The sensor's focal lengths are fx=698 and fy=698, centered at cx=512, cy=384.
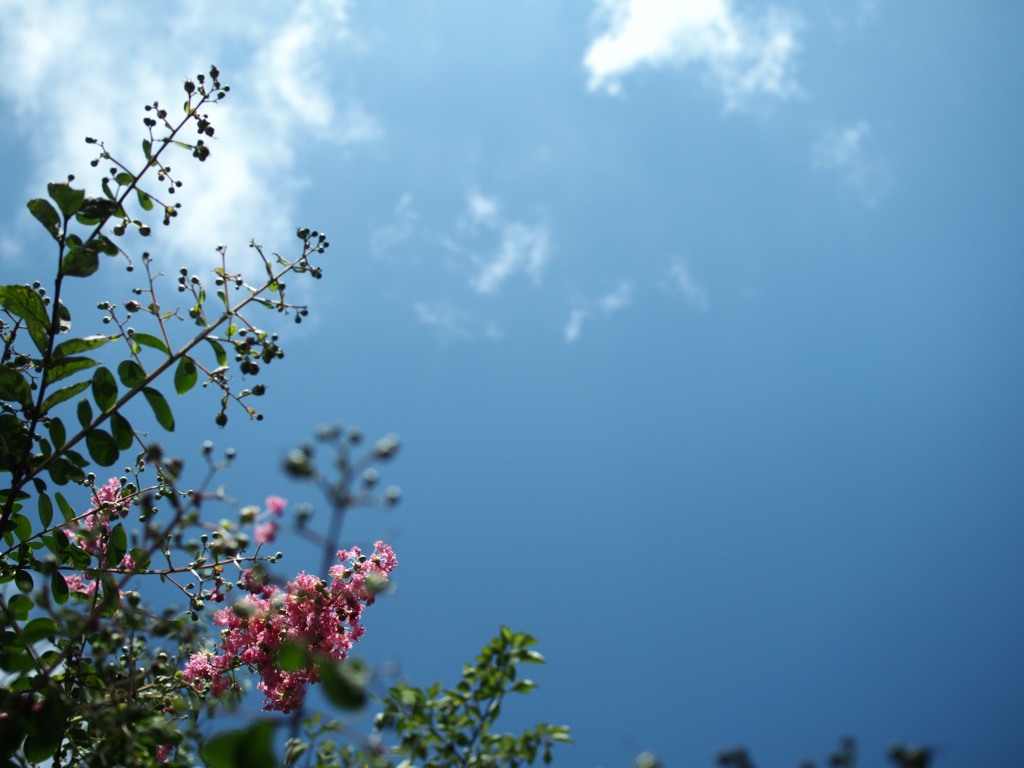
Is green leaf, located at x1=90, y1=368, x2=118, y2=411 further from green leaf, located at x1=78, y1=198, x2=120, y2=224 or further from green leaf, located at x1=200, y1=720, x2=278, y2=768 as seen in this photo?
green leaf, located at x1=200, y1=720, x2=278, y2=768

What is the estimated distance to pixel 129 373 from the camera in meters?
3.01

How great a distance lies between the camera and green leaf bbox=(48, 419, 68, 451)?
9.59 ft

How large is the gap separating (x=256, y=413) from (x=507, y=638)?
5.07 feet

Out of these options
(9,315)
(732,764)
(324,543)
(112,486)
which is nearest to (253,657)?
(112,486)

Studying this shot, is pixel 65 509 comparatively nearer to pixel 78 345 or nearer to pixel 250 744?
pixel 78 345

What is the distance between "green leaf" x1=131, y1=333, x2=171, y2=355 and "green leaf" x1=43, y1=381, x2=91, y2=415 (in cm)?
27

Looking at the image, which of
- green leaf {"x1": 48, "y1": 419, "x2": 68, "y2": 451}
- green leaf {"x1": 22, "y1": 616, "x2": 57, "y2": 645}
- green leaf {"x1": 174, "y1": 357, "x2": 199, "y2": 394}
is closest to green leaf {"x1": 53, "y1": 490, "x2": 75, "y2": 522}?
green leaf {"x1": 48, "y1": 419, "x2": 68, "y2": 451}

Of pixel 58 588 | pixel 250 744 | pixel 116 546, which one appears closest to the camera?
pixel 250 744

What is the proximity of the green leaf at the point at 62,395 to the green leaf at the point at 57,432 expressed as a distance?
59 mm

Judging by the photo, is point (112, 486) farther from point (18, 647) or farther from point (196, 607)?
point (18, 647)

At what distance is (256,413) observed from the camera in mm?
3188

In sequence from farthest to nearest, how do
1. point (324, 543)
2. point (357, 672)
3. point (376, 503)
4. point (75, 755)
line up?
point (75, 755) < point (376, 503) < point (324, 543) < point (357, 672)

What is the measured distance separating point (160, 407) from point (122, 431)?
0.57 feet

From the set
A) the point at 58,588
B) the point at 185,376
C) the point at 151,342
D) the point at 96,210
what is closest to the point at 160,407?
the point at 185,376
